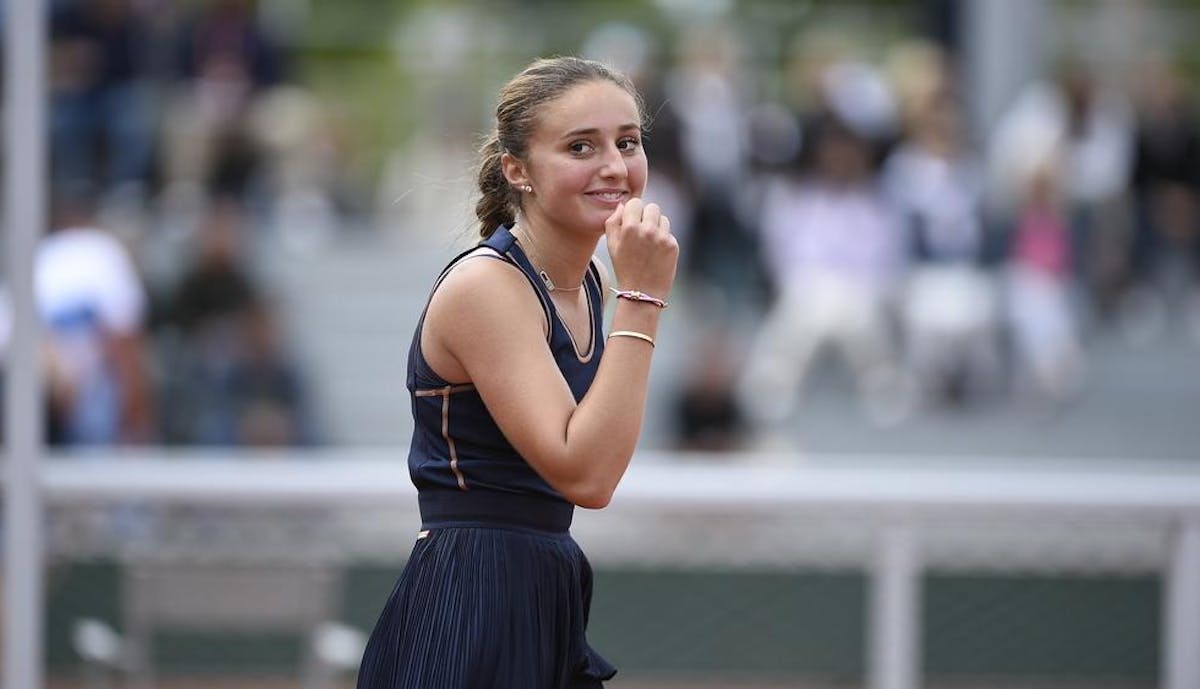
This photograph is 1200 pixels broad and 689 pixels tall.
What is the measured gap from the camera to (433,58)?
36.9 ft

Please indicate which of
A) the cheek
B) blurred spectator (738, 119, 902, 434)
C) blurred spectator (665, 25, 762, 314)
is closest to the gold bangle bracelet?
the cheek

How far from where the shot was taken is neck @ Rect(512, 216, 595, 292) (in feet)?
9.35

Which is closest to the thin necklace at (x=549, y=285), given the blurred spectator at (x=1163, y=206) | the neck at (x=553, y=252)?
the neck at (x=553, y=252)

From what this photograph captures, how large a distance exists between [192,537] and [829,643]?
2.18 m

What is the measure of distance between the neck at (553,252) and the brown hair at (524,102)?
68 mm

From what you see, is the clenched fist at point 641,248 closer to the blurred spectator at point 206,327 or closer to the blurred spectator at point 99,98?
the blurred spectator at point 206,327

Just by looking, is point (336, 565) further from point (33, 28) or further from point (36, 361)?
point (33, 28)

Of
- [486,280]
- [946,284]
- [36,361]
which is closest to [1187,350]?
[946,284]

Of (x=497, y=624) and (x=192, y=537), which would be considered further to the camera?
(x=192, y=537)

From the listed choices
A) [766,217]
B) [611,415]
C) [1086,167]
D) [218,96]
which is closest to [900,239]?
[766,217]

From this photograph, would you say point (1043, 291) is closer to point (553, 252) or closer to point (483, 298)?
point (553, 252)

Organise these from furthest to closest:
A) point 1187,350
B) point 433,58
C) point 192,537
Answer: point 433,58 < point 1187,350 < point 192,537

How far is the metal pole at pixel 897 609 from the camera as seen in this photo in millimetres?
4598

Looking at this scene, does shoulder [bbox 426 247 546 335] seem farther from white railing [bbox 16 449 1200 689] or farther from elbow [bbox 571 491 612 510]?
white railing [bbox 16 449 1200 689]
